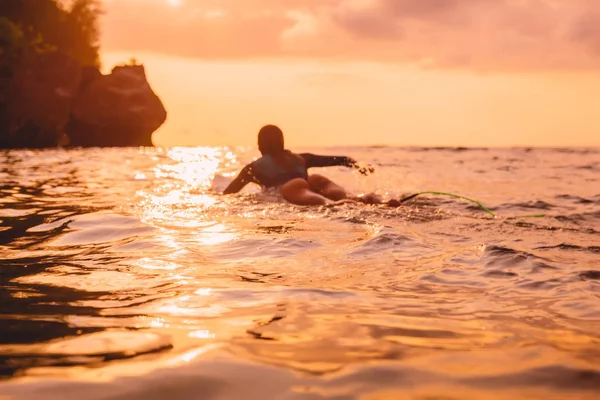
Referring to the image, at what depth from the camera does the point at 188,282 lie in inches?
125

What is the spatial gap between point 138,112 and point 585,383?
46.8m

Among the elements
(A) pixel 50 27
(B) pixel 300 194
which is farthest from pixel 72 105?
(B) pixel 300 194

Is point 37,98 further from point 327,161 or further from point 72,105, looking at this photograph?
point 327,161

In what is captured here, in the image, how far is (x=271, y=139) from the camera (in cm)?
808

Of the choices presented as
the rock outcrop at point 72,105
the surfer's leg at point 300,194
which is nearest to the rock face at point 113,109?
the rock outcrop at point 72,105

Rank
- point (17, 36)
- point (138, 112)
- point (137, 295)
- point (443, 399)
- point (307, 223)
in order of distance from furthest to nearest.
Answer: point (138, 112) < point (17, 36) < point (307, 223) < point (137, 295) < point (443, 399)

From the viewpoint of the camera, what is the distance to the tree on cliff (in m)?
38.0

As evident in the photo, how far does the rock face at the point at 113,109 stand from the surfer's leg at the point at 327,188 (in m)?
39.7

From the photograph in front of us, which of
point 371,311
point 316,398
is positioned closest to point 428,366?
point 316,398

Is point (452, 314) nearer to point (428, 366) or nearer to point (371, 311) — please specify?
point (371, 311)

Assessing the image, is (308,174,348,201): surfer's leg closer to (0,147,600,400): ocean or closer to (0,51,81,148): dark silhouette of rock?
(0,147,600,400): ocean

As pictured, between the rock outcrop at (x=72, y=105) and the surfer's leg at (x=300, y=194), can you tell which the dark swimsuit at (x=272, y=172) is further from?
the rock outcrop at (x=72, y=105)

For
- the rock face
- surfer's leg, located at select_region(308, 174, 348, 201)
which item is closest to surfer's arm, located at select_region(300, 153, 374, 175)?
surfer's leg, located at select_region(308, 174, 348, 201)

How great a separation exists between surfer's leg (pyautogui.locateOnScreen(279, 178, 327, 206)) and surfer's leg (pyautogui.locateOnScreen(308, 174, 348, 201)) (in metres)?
0.40
